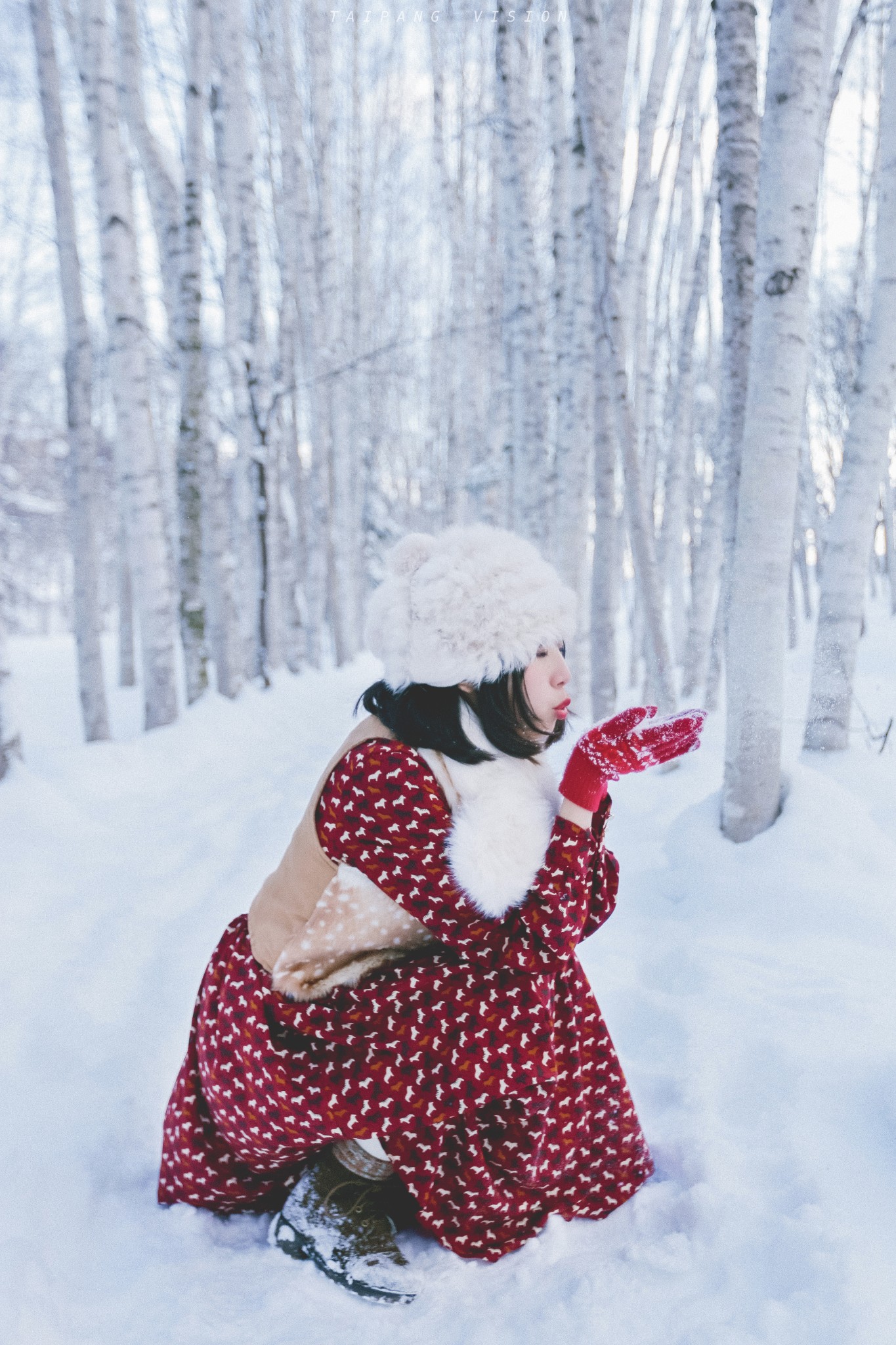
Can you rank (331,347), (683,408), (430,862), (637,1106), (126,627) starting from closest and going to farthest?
(430,862)
(637,1106)
(683,408)
(331,347)
(126,627)

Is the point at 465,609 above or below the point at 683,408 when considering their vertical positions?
above

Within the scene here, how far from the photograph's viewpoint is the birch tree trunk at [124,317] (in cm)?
490

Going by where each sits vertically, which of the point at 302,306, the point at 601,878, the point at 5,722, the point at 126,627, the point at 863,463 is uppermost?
the point at 302,306

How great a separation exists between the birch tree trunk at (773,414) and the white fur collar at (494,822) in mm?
1314

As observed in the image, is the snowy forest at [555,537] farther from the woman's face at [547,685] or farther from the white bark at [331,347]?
the woman's face at [547,685]

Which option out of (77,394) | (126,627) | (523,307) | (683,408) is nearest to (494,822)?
(523,307)

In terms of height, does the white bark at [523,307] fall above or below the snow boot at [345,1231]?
above

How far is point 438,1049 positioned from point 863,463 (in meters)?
2.47

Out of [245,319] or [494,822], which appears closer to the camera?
[494,822]

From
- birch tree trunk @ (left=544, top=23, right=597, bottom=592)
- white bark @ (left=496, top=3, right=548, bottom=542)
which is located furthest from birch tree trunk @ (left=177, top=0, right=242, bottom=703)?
birch tree trunk @ (left=544, top=23, right=597, bottom=592)

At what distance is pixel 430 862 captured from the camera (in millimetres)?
1263

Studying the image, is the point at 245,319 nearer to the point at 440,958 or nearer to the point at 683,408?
the point at 683,408

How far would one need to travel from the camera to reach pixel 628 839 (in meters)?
3.30

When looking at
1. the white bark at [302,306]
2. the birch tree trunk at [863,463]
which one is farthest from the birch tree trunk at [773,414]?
the white bark at [302,306]
